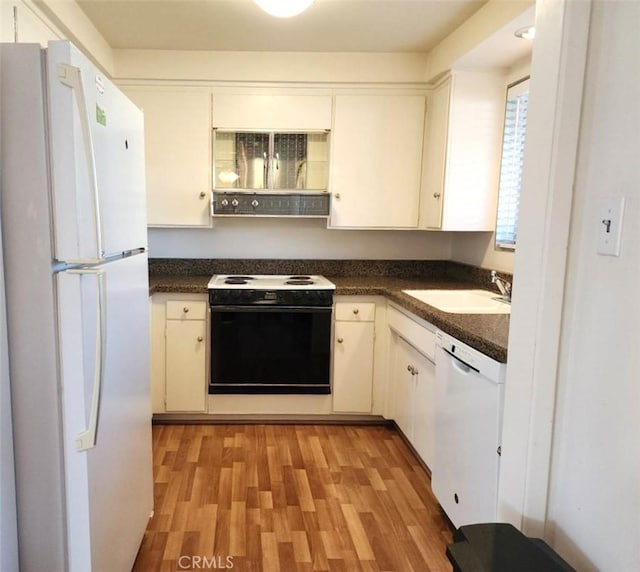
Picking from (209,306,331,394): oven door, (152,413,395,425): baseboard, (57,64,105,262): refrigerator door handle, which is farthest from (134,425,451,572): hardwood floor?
(57,64,105,262): refrigerator door handle

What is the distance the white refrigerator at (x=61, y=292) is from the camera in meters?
1.14

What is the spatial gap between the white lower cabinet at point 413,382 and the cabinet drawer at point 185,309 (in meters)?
1.15

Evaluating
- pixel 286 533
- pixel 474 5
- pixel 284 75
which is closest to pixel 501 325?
pixel 286 533

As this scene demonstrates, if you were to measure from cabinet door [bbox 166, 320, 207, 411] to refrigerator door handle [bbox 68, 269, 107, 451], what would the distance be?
1.74 meters

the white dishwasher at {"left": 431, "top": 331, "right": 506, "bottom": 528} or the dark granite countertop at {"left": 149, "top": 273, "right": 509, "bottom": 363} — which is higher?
the dark granite countertop at {"left": 149, "top": 273, "right": 509, "bottom": 363}

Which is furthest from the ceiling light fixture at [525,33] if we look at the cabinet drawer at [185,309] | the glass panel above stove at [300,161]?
the cabinet drawer at [185,309]

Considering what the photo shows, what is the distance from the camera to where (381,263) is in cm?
355

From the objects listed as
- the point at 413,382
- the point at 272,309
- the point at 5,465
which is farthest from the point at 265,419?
the point at 5,465

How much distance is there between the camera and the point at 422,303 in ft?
8.00

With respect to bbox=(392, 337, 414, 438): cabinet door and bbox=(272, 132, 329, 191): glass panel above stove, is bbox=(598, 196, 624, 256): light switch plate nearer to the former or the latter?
bbox=(392, 337, 414, 438): cabinet door

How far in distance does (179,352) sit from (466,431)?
1827 mm

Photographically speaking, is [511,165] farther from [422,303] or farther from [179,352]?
[179,352]

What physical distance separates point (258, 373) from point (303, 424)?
470mm

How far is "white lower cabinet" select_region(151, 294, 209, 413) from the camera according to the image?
296cm
